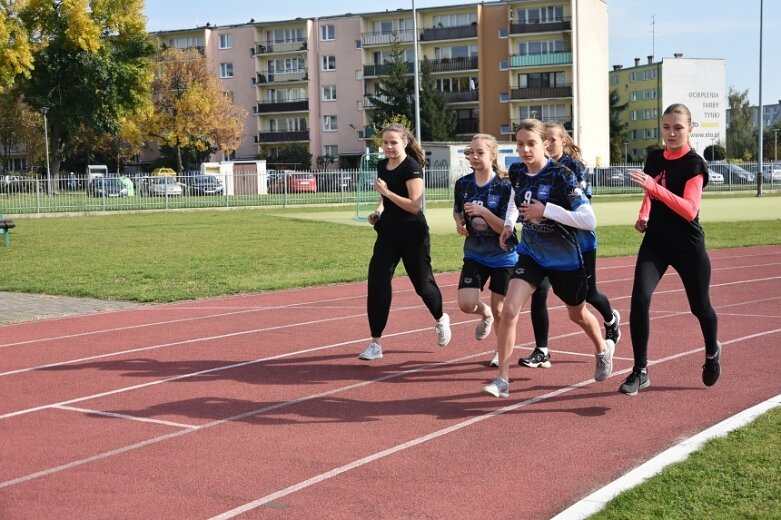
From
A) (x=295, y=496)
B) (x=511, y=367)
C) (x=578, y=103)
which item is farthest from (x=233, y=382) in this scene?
(x=578, y=103)

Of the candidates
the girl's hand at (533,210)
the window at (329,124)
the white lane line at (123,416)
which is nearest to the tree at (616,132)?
the window at (329,124)

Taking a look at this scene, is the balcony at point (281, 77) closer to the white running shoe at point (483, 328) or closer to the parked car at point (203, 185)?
the parked car at point (203, 185)

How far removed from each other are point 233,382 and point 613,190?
163 feet

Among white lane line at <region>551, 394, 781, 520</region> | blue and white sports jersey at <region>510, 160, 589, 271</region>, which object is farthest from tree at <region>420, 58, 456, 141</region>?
white lane line at <region>551, 394, 781, 520</region>

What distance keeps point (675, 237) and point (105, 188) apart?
38.3 metres

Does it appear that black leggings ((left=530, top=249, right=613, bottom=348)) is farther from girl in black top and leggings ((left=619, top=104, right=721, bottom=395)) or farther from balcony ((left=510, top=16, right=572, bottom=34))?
balcony ((left=510, top=16, right=572, bottom=34))

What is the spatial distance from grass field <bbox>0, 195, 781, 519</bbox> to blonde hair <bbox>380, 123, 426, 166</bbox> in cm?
375

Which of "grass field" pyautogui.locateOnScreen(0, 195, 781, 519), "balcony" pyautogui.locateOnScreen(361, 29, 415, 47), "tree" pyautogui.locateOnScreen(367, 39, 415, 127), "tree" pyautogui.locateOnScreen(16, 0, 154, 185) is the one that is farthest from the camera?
"balcony" pyautogui.locateOnScreen(361, 29, 415, 47)

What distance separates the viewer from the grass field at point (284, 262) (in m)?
4.66

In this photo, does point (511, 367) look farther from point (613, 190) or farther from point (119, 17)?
point (119, 17)

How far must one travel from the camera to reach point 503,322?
681 centimetres

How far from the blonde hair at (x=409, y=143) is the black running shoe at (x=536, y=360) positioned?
1.91m

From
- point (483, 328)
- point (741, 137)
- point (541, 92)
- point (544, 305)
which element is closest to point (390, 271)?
point (483, 328)

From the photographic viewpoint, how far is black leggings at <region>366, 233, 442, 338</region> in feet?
27.9
